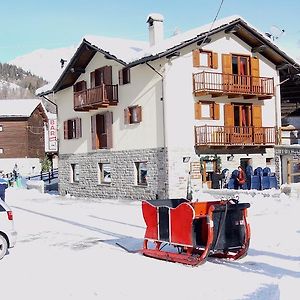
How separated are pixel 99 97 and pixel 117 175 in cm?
415

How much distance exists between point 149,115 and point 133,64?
2.52m

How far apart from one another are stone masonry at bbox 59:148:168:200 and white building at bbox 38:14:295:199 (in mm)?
52

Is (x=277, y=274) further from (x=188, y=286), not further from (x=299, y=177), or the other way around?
(x=299, y=177)

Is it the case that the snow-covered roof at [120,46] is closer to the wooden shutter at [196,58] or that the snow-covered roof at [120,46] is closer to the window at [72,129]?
the wooden shutter at [196,58]

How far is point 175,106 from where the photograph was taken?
24797 mm

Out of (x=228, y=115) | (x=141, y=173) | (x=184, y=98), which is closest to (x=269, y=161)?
(x=228, y=115)

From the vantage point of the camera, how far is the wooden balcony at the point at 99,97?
2736 centimetres

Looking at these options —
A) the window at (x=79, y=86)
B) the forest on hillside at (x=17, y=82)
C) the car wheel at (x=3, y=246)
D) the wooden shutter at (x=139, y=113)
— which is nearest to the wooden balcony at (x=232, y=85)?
the wooden shutter at (x=139, y=113)

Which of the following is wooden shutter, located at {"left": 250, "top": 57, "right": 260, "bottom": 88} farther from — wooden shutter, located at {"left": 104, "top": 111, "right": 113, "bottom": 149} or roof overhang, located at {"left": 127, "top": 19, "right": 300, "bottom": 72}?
wooden shutter, located at {"left": 104, "top": 111, "right": 113, "bottom": 149}

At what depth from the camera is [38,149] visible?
64125 mm

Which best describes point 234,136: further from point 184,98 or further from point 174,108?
point 174,108

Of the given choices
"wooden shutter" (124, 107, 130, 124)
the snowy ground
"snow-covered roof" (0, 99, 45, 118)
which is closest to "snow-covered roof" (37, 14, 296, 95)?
"wooden shutter" (124, 107, 130, 124)

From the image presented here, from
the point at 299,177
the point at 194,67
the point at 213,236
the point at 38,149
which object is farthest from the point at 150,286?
the point at 38,149

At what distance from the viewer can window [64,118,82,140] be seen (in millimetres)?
31766
